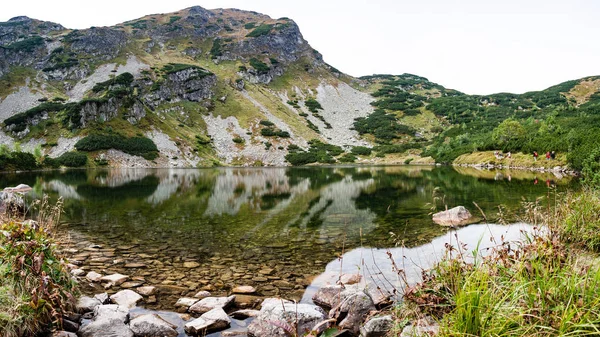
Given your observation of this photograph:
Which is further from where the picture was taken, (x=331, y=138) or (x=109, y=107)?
(x=331, y=138)

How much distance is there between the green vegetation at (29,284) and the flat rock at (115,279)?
3006 millimetres

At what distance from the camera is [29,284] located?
5914 mm

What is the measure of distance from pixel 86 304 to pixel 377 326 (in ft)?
20.3

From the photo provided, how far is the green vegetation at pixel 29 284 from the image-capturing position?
17.7ft

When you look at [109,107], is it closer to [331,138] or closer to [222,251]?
[331,138]

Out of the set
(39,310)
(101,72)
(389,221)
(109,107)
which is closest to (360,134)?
(109,107)

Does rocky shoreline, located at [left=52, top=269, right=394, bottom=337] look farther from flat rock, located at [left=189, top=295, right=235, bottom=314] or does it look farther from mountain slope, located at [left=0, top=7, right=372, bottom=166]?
mountain slope, located at [left=0, top=7, right=372, bottom=166]

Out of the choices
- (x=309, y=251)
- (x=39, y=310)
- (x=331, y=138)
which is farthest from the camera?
(x=331, y=138)

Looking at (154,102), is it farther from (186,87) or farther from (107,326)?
(107,326)

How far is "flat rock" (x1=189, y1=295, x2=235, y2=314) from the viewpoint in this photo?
796cm

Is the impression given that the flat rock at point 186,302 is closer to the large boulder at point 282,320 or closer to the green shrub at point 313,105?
the large boulder at point 282,320

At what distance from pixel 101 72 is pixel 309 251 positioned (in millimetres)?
165547

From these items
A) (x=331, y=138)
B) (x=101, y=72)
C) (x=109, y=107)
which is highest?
(x=101, y=72)

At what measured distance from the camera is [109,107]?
109 meters
